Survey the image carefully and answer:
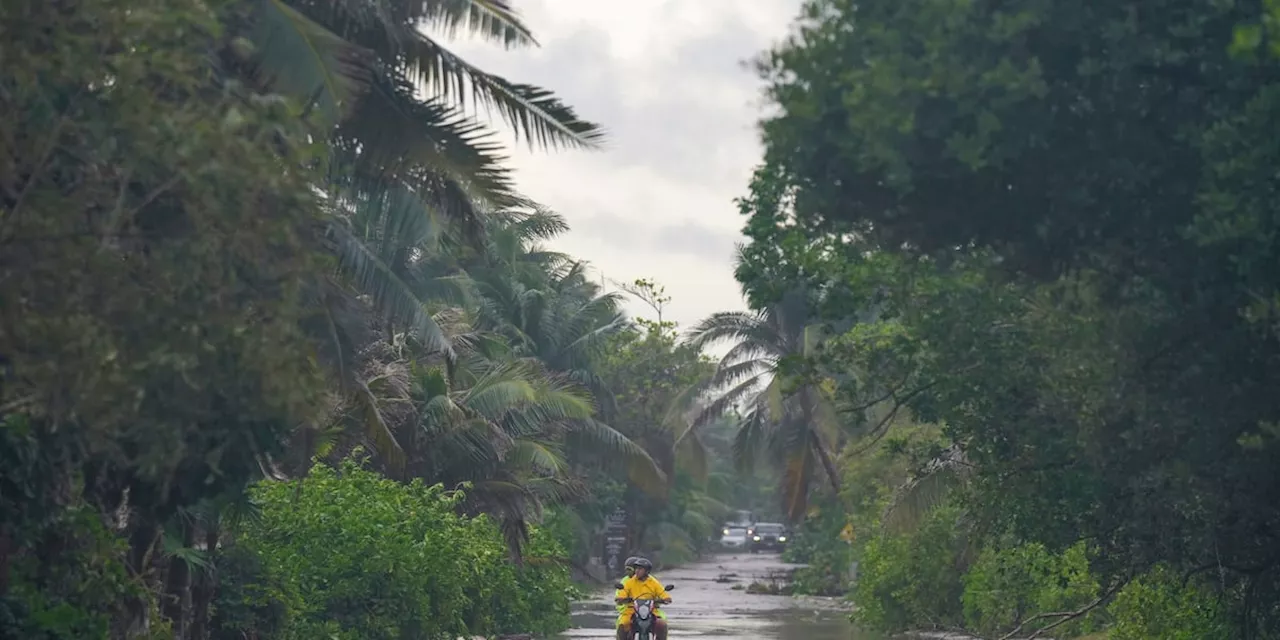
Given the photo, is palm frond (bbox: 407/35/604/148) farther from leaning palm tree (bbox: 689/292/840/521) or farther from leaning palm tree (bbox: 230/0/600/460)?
leaning palm tree (bbox: 689/292/840/521)

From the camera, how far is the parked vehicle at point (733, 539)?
3991 inches

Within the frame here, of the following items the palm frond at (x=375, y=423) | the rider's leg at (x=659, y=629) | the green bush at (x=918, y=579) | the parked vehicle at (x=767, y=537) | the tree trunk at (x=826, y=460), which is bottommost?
the rider's leg at (x=659, y=629)

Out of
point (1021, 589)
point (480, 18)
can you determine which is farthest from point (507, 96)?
point (1021, 589)

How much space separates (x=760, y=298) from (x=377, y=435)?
302 inches

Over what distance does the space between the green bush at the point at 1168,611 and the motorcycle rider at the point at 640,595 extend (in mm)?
4776

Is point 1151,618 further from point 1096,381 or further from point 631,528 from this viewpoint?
point 631,528

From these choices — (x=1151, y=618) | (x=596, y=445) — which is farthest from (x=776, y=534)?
(x=1151, y=618)

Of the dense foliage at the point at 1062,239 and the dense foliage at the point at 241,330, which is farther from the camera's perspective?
the dense foliage at the point at 1062,239

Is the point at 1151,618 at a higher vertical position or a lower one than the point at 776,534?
lower

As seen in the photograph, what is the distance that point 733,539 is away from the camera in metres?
101

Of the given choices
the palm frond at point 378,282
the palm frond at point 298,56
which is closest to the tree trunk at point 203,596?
the palm frond at point 378,282

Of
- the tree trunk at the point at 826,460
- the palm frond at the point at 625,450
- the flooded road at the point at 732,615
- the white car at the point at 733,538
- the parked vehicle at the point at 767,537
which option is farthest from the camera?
the white car at the point at 733,538

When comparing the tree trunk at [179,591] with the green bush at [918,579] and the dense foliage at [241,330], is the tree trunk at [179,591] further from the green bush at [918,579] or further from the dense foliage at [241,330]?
the green bush at [918,579]

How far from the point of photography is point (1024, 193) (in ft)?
38.4
